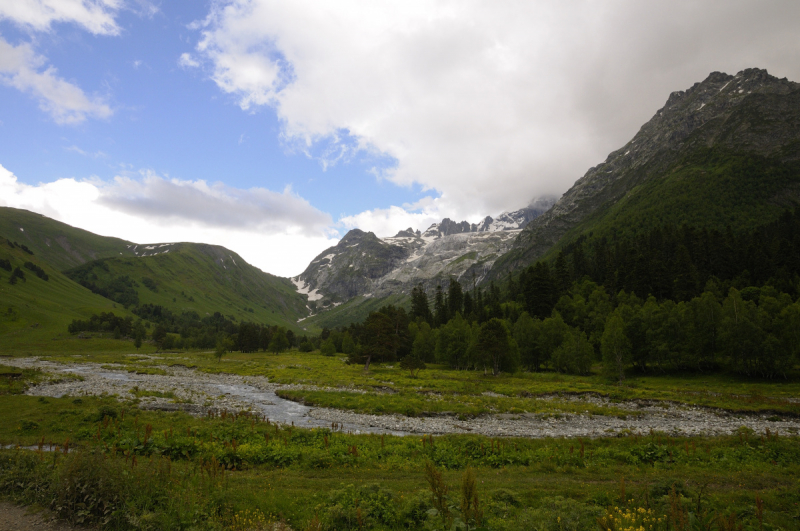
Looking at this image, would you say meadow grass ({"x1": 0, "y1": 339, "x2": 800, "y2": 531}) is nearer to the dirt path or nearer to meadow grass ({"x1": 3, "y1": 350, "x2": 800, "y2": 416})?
the dirt path

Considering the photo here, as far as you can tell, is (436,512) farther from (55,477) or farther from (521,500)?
(55,477)

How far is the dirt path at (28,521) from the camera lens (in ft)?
35.8

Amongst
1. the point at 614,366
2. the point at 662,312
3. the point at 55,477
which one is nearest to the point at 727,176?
→ the point at 662,312

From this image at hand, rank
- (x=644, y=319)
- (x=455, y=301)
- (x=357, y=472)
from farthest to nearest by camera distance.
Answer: (x=455, y=301) → (x=644, y=319) → (x=357, y=472)

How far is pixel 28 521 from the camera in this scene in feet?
37.0

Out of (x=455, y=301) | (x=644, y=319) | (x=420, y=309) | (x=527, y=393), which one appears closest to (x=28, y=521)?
(x=527, y=393)

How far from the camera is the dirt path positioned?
10.9 metres

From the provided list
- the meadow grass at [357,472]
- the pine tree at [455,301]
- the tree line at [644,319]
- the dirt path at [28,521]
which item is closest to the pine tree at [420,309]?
the tree line at [644,319]

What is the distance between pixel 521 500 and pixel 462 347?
263ft

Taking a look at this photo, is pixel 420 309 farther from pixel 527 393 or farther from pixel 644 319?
pixel 527 393

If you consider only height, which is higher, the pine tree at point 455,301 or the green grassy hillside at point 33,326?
the pine tree at point 455,301

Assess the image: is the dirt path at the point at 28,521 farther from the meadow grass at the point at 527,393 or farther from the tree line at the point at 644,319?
the tree line at the point at 644,319

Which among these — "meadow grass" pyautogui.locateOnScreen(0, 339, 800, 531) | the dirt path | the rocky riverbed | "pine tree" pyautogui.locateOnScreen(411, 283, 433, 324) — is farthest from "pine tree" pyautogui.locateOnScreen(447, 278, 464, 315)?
the dirt path

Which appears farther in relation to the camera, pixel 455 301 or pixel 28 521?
pixel 455 301
